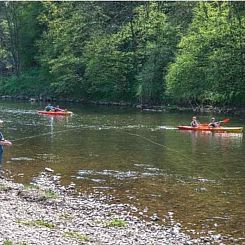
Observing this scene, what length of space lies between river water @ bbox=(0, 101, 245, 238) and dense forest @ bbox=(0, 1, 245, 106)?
13.7m

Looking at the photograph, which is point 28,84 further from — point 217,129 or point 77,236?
point 77,236

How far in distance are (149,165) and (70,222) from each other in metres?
11.1

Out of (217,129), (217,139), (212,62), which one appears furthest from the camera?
(212,62)

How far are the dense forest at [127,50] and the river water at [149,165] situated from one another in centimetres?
1374

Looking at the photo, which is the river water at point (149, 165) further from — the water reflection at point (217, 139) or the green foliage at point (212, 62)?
the green foliage at point (212, 62)

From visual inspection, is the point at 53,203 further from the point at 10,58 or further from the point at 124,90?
the point at 10,58

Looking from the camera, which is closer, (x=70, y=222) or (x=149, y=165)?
(x=70, y=222)

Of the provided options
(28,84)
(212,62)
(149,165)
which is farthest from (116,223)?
(28,84)

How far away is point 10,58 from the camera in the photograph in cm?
9906

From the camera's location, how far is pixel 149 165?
2570 centimetres

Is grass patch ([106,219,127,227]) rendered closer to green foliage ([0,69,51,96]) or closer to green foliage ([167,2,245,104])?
green foliage ([167,2,245,104])

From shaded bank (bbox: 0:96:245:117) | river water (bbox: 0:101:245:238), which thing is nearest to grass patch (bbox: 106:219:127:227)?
river water (bbox: 0:101:245:238)

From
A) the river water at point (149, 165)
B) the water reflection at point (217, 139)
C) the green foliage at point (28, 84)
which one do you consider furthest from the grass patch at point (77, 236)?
the green foliage at point (28, 84)

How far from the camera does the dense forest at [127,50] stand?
56.6 m
